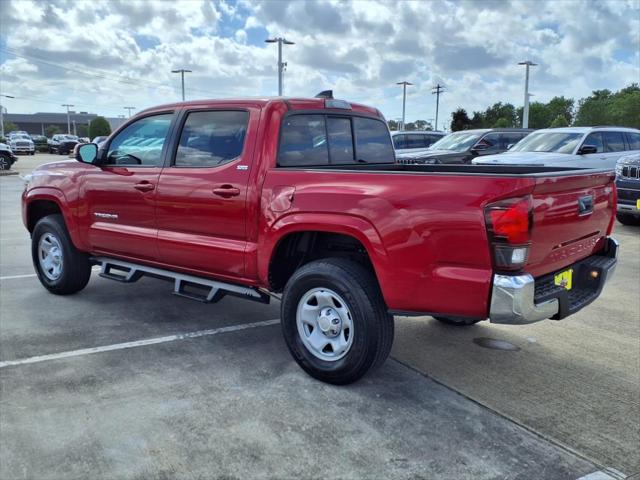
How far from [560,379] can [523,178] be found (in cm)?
169

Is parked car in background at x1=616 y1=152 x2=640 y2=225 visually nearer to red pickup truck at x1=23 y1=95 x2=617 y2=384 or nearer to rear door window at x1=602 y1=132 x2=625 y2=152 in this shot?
rear door window at x1=602 y1=132 x2=625 y2=152

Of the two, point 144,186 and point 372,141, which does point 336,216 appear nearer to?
point 372,141

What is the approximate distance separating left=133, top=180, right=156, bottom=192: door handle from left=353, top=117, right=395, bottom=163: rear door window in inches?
68.1

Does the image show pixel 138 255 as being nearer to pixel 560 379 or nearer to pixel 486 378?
pixel 486 378

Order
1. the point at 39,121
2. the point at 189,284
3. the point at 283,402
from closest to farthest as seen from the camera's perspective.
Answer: the point at 283,402 → the point at 189,284 → the point at 39,121

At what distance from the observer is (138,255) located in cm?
520

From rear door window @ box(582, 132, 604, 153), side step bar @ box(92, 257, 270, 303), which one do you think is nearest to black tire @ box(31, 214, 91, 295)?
side step bar @ box(92, 257, 270, 303)

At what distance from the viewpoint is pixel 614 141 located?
12.7 m

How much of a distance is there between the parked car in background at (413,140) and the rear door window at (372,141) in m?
12.6

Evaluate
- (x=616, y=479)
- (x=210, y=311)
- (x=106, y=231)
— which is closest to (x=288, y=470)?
(x=616, y=479)

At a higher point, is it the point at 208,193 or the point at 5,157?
the point at 208,193

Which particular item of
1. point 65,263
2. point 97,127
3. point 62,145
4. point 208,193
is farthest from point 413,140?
point 97,127

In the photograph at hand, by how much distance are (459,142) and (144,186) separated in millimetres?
12392

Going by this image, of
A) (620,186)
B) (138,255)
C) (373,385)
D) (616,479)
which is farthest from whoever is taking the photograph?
(620,186)
